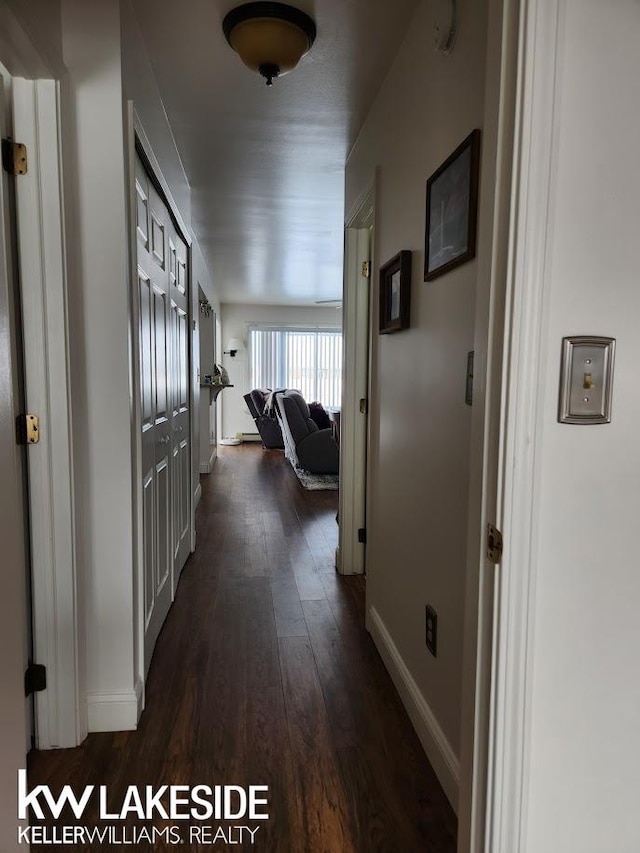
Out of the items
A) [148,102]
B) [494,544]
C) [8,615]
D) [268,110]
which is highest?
[268,110]

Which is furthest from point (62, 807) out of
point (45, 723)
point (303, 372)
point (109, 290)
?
point (303, 372)

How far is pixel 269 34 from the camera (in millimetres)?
1793

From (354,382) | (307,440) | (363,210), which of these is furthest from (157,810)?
(307,440)

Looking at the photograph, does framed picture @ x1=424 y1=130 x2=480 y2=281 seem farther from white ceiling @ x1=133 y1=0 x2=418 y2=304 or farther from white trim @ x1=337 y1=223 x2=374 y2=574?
white trim @ x1=337 y1=223 x2=374 y2=574

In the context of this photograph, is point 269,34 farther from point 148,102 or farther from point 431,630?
point 431,630

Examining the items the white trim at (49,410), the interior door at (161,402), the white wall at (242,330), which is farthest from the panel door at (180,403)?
the white wall at (242,330)

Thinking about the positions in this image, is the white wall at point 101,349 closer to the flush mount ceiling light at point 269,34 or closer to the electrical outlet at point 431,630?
the flush mount ceiling light at point 269,34

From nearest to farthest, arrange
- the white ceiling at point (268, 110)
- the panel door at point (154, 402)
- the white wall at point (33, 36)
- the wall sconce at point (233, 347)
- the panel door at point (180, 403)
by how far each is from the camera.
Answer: the white wall at point (33, 36)
the white ceiling at point (268, 110)
the panel door at point (154, 402)
the panel door at point (180, 403)
the wall sconce at point (233, 347)

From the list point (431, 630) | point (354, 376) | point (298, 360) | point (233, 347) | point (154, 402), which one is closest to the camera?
point (431, 630)

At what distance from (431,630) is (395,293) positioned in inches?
48.4

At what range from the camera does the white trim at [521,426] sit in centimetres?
75

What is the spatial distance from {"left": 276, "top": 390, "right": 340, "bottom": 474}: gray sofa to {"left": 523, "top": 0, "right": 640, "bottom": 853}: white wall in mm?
5413

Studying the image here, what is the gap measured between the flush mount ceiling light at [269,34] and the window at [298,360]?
7.90 m

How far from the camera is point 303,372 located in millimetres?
10125
